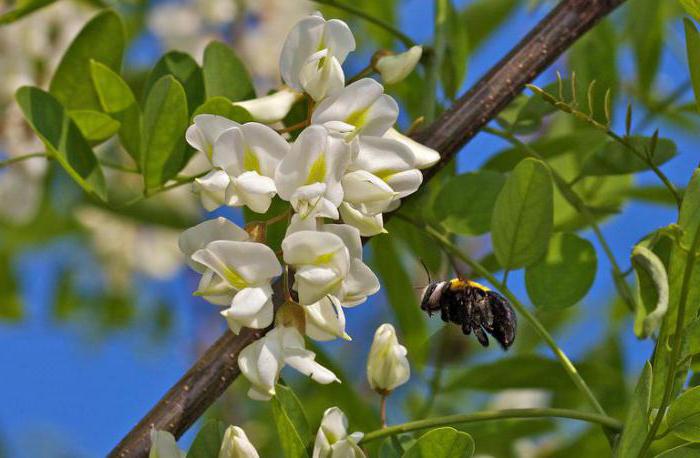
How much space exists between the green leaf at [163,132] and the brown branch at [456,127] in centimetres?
15

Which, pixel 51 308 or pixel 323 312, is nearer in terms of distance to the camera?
pixel 323 312

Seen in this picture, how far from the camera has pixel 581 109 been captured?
71 centimetres

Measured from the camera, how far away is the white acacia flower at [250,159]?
0.61m

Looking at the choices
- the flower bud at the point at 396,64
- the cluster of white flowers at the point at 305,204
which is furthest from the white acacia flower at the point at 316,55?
the flower bud at the point at 396,64

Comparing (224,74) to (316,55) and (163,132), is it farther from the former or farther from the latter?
(316,55)

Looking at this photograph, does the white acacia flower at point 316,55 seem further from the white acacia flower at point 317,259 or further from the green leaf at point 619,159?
the green leaf at point 619,159

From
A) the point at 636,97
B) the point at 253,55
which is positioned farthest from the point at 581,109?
the point at 253,55

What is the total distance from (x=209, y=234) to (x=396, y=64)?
0.23 m

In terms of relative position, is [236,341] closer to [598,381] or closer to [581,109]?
[581,109]

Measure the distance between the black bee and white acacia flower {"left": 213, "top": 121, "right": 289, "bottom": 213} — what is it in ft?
0.56

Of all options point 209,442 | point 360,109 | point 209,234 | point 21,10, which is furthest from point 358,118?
point 21,10

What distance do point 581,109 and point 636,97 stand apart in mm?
447

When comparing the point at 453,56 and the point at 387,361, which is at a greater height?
the point at 453,56

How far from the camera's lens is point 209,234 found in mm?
622
